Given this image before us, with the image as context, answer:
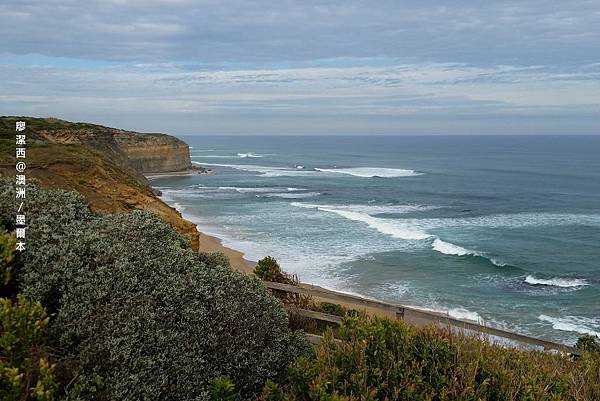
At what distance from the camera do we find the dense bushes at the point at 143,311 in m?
4.80

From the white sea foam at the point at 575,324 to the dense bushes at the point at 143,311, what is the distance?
15051 millimetres

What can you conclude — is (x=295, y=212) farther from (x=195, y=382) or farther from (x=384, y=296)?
(x=195, y=382)

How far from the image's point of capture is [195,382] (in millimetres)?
4996

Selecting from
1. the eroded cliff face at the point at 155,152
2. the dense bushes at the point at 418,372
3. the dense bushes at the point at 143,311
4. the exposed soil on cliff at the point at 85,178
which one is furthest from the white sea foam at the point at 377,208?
the dense bushes at the point at 418,372

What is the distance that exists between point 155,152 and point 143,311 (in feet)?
232

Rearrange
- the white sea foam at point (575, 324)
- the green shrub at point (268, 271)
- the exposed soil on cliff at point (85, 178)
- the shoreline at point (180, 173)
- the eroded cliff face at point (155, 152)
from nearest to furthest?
1. the exposed soil on cliff at point (85, 178)
2. the green shrub at point (268, 271)
3. the white sea foam at point (575, 324)
4. the eroded cliff face at point (155, 152)
5. the shoreline at point (180, 173)

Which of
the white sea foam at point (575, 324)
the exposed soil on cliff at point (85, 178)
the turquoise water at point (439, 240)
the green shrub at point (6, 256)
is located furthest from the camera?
the turquoise water at point (439, 240)

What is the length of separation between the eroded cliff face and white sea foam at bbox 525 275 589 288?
174 ft

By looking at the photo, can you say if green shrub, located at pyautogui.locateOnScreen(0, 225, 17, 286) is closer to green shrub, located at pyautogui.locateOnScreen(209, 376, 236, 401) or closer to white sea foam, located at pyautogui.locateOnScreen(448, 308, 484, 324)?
green shrub, located at pyautogui.locateOnScreen(209, 376, 236, 401)

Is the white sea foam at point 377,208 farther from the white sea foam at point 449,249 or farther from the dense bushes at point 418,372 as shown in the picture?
the dense bushes at point 418,372

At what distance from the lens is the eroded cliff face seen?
69.0 m

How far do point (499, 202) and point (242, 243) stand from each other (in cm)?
2700

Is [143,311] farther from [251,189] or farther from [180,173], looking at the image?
[180,173]

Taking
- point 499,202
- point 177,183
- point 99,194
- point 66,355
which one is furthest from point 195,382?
point 177,183
